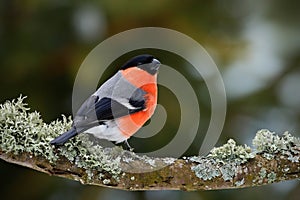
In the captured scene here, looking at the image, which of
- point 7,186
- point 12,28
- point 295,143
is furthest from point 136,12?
point 295,143

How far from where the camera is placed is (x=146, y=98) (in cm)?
326

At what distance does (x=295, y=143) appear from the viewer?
9.80 feet

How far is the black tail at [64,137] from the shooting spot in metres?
2.67

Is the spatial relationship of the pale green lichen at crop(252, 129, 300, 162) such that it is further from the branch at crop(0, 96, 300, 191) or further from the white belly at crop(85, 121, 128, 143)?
the white belly at crop(85, 121, 128, 143)

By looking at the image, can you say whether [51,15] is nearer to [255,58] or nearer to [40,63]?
[40,63]

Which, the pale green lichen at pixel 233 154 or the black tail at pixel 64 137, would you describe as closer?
the black tail at pixel 64 137

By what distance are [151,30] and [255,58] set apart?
954 mm

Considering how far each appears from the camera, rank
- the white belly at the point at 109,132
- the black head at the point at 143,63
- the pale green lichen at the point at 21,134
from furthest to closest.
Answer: the black head at the point at 143,63
the white belly at the point at 109,132
the pale green lichen at the point at 21,134

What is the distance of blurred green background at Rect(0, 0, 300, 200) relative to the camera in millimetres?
5430

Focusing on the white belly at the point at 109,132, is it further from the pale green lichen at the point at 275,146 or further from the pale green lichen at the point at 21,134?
the pale green lichen at the point at 275,146

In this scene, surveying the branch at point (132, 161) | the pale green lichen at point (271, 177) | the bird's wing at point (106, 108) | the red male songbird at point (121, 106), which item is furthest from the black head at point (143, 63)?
the pale green lichen at point (271, 177)

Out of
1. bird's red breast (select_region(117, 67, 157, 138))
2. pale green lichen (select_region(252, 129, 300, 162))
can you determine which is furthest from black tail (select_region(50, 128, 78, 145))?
pale green lichen (select_region(252, 129, 300, 162))

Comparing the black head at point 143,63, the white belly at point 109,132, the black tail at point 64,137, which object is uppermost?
the black head at point 143,63

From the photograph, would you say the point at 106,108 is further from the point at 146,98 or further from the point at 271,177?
the point at 271,177
